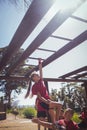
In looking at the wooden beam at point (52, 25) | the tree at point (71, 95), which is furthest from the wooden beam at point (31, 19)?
the tree at point (71, 95)

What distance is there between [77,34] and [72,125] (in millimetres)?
2545

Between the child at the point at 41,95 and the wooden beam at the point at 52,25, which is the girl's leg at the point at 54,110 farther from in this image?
the wooden beam at the point at 52,25

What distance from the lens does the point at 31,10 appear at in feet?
13.1

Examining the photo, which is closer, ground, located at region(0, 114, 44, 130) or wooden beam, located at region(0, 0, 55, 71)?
wooden beam, located at region(0, 0, 55, 71)

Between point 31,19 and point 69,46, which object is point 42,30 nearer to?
point 31,19

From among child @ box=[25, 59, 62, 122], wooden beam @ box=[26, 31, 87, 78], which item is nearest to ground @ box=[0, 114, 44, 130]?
wooden beam @ box=[26, 31, 87, 78]

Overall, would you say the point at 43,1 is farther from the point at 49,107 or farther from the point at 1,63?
the point at 1,63

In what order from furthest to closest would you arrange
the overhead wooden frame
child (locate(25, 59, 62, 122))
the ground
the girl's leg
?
1. the ground
2. child (locate(25, 59, 62, 122))
3. the girl's leg
4. the overhead wooden frame

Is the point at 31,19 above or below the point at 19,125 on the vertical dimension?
above

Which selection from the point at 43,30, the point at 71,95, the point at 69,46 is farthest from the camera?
the point at 71,95

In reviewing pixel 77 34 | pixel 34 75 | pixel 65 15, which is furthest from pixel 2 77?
pixel 65 15

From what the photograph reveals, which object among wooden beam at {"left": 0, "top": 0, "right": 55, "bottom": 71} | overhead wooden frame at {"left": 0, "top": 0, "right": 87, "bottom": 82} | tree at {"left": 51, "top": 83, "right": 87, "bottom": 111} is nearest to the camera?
wooden beam at {"left": 0, "top": 0, "right": 55, "bottom": 71}

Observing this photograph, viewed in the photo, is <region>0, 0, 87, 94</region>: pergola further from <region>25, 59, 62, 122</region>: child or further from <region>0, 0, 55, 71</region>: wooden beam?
<region>25, 59, 62, 122</region>: child

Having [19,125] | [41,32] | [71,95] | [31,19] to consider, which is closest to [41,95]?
[41,32]
